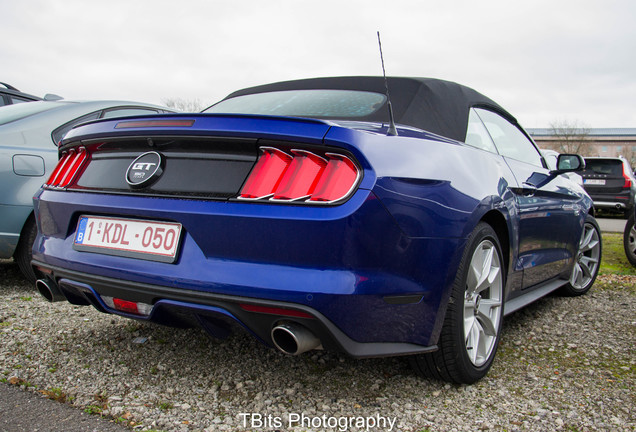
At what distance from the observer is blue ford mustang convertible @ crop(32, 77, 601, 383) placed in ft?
6.03

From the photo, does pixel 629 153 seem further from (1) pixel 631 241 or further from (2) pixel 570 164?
(2) pixel 570 164

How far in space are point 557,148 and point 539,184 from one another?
66.7 metres

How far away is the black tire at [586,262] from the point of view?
4316 millimetres

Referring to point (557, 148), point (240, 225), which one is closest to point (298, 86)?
point (240, 225)

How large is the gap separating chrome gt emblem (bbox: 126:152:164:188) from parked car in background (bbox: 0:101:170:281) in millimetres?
1934

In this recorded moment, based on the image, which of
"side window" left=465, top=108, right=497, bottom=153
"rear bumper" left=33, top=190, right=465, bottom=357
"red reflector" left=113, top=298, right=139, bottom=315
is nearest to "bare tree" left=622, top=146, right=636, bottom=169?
"side window" left=465, top=108, right=497, bottom=153

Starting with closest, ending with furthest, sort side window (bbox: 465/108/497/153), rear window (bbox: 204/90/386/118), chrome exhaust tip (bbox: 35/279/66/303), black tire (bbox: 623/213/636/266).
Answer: chrome exhaust tip (bbox: 35/279/66/303)
rear window (bbox: 204/90/386/118)
side window (bbox: 465/108/497/153)
black tire (bbox: 623/213/636/266)

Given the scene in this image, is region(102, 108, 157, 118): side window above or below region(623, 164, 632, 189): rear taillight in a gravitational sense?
above

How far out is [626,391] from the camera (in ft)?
7.89

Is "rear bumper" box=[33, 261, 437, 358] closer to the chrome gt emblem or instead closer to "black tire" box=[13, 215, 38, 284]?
the chrome gt emblem

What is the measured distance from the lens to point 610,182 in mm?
13023

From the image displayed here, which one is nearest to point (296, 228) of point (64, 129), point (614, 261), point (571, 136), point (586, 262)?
point (64, 129)

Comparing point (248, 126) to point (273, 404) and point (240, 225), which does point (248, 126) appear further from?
point (273, 404)

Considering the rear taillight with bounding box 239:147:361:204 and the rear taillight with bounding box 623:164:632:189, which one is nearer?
the rear taillight with bounding box 239:147:361:204
